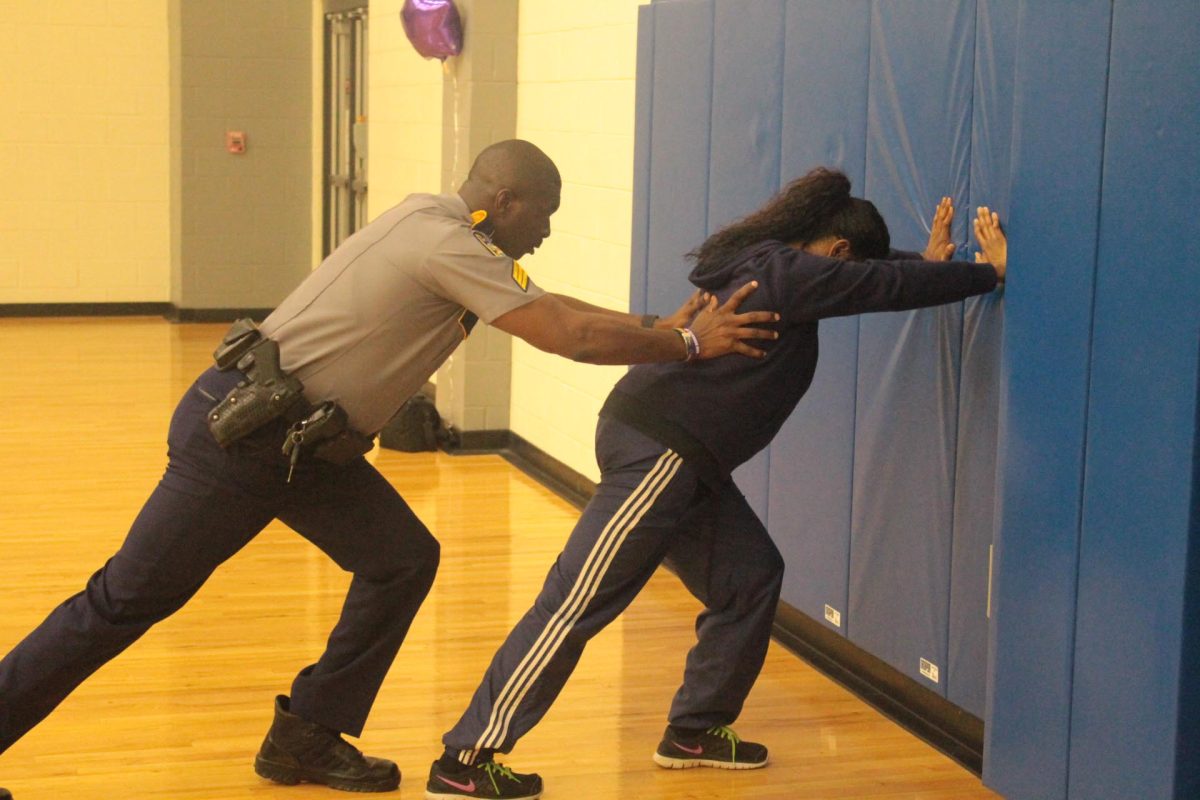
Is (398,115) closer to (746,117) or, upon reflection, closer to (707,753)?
(746,117)

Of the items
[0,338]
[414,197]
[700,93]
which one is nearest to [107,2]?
[0,338]

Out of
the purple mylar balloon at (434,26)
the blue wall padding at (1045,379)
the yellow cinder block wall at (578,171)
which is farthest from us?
the purple mylar balloon at (434,26)

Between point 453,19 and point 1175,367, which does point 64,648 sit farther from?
point 453,19

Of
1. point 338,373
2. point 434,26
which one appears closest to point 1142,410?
point 338,373

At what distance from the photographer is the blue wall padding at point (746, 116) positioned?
14.9 feet

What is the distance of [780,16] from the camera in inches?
175

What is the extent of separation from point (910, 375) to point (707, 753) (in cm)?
111

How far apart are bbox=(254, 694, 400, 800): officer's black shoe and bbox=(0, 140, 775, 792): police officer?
477 millimetres

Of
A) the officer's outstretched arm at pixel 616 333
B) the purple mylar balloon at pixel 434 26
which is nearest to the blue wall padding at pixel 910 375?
the officer's outstretched arm at pixel 616 333

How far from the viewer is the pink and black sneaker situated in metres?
3.60

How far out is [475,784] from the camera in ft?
10.9

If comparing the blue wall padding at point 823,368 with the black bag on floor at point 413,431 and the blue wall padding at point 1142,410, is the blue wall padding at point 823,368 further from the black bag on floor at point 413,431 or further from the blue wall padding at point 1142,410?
the black bag on floor at point 413,431

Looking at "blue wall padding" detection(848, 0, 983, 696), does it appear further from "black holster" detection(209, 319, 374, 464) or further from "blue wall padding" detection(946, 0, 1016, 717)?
"black holster" detection(209, 319, 374, 464)

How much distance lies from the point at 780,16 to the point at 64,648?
108 inches
